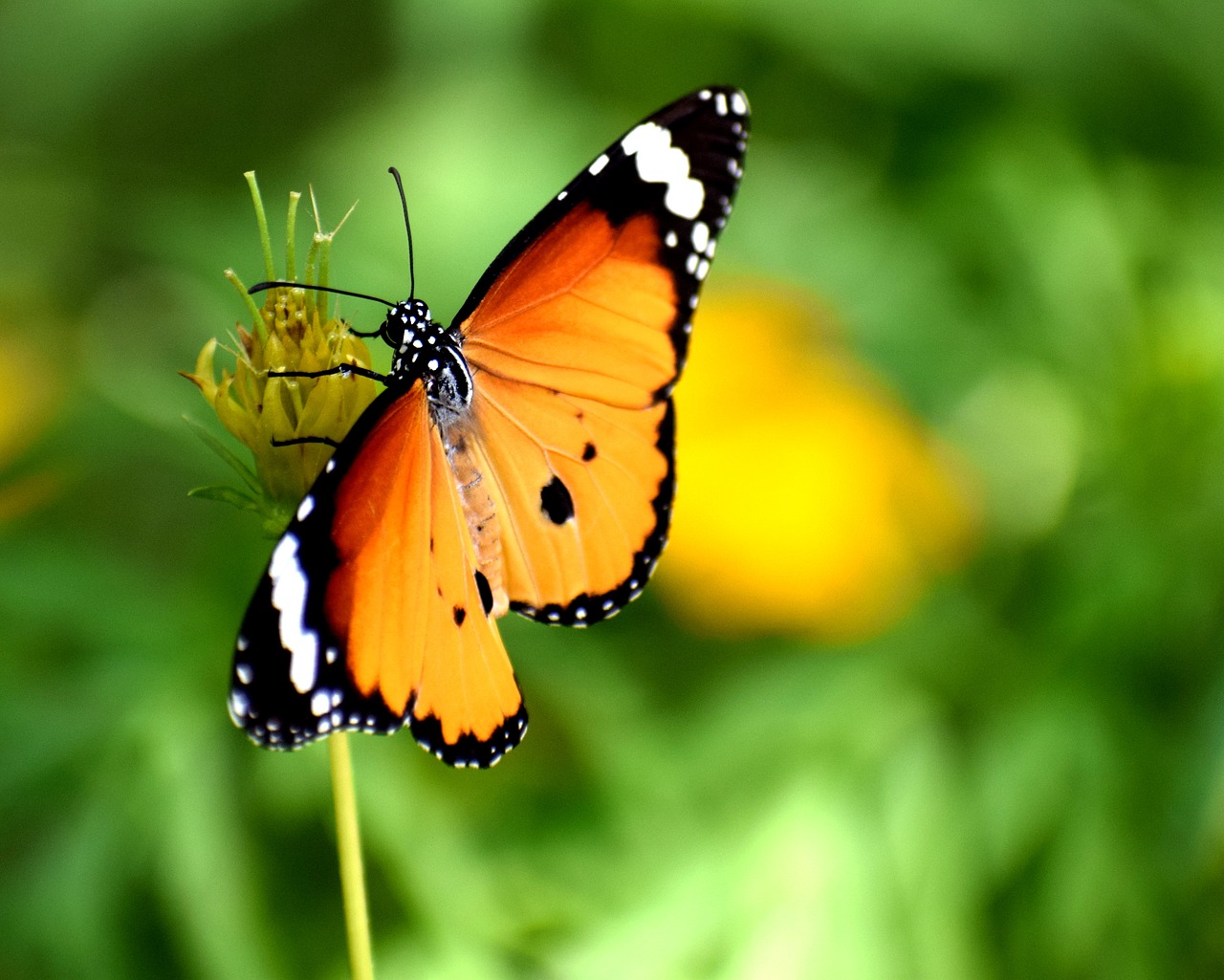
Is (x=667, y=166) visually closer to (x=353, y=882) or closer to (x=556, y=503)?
(x=556, y=503)

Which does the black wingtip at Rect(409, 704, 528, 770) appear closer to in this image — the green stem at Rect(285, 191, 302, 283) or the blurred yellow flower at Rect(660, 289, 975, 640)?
the green stem at Rect(285, 191, 302, 283)

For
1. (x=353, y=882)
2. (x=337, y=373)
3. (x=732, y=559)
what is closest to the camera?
(x=353, y=882)

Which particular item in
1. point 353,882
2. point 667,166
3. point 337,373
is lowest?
point 353,882

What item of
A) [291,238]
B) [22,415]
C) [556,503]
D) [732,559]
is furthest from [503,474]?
[22,415]

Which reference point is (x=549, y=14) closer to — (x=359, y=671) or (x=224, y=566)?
(x=224, y=566)

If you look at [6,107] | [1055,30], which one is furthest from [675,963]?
[6,107]

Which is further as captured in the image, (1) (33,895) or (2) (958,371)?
(2) (958,371)

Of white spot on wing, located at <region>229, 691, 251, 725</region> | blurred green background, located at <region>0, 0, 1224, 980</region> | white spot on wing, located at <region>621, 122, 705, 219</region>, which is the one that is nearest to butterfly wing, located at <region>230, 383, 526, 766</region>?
white spot on wing, located at <region>229, 691, 251, 725</region>

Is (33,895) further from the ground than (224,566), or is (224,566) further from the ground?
(224,566)
